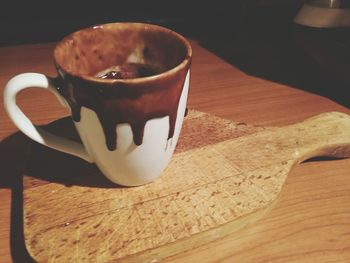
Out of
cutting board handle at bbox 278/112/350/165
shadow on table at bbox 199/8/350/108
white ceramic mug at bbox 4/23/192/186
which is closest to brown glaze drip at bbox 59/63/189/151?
white ceramic mug at bbox 4/23/192/186

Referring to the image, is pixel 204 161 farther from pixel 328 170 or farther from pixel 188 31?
pixel 188 31

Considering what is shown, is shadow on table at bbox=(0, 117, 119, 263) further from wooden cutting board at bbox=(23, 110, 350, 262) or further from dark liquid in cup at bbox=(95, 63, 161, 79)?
dark liquid in cup at bbox=(95, 63, 161, 79)

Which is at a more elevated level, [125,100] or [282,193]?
[125,100]

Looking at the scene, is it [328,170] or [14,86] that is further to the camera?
[328,170]

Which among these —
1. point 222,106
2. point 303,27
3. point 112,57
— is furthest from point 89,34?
point 303,27

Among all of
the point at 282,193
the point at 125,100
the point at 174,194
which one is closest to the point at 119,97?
the point at 125,100

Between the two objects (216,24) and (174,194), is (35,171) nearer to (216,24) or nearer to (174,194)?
(174,194)

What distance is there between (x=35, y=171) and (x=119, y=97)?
207 millimetres

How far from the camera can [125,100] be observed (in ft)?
1.20

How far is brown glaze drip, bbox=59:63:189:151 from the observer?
0.36m

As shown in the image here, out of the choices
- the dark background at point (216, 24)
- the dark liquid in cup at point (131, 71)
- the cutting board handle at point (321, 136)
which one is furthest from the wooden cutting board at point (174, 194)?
the dark background at point (216, 24)

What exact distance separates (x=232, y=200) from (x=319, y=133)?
0.70 feet

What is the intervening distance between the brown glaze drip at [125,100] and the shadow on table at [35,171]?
3.8 inches

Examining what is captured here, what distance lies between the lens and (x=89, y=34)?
0.47m
